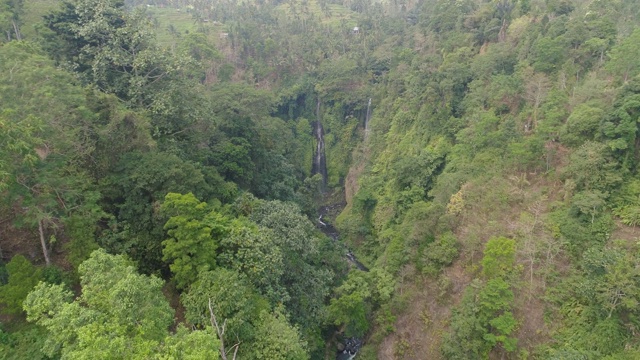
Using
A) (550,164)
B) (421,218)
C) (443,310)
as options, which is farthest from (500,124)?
(443,310)

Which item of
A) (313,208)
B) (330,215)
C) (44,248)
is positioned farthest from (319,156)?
(44,248)

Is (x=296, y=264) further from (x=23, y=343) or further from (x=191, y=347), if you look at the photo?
(x=23, y=343)

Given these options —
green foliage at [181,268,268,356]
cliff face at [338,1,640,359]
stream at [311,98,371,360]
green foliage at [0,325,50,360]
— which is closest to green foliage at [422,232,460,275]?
cliff face at [338,1,640,359]

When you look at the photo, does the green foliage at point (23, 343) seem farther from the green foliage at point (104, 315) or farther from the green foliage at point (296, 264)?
the green foliage at point (296, 264)

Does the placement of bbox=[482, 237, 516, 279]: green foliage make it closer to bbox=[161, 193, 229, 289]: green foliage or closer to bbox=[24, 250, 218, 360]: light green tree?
bbox=[161, 193, 229, 289]: green foliage

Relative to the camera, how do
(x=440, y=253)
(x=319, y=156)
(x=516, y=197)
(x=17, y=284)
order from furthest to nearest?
(x=319, y=156)
(x=516, y=197)
(x=440, y=253)
(x=17, y=284)
